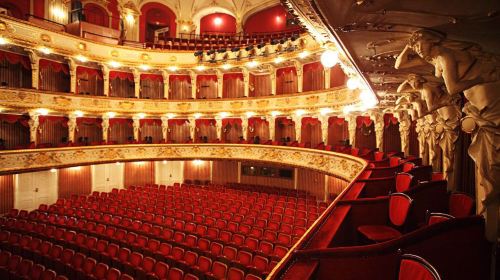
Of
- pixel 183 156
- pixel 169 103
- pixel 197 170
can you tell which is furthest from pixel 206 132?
pixel 169 103

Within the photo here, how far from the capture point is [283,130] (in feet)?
61.0

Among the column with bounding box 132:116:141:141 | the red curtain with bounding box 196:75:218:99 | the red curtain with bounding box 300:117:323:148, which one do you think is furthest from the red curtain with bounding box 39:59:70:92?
the red curtain with bounding box 300:117:323:148

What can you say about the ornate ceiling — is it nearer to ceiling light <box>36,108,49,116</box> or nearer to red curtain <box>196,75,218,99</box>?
ceiling light <box>36,108,49,116</box>

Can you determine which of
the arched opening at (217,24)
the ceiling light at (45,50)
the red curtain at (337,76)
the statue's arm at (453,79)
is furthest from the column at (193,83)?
the statue's arm at (453,79)

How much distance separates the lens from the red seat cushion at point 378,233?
3.33m

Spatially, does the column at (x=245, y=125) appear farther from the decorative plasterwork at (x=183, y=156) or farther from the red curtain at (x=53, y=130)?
the red curtain at (x=53, y=130)

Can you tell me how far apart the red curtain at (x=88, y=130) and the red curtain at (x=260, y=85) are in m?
9.78

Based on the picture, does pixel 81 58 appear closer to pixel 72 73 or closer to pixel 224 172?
pixel 72 73

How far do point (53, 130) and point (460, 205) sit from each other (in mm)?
18559

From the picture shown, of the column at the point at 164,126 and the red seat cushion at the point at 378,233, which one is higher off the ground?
the column at the point at 164,126

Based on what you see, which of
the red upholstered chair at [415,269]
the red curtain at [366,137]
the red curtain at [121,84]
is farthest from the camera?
the red curtain at [121,84]

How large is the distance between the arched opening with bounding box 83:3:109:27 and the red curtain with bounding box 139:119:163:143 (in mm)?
7313

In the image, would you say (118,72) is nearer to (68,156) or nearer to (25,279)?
(68,156)

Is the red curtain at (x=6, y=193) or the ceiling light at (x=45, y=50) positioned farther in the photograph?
the ceiling light at (x=45, y=50)
